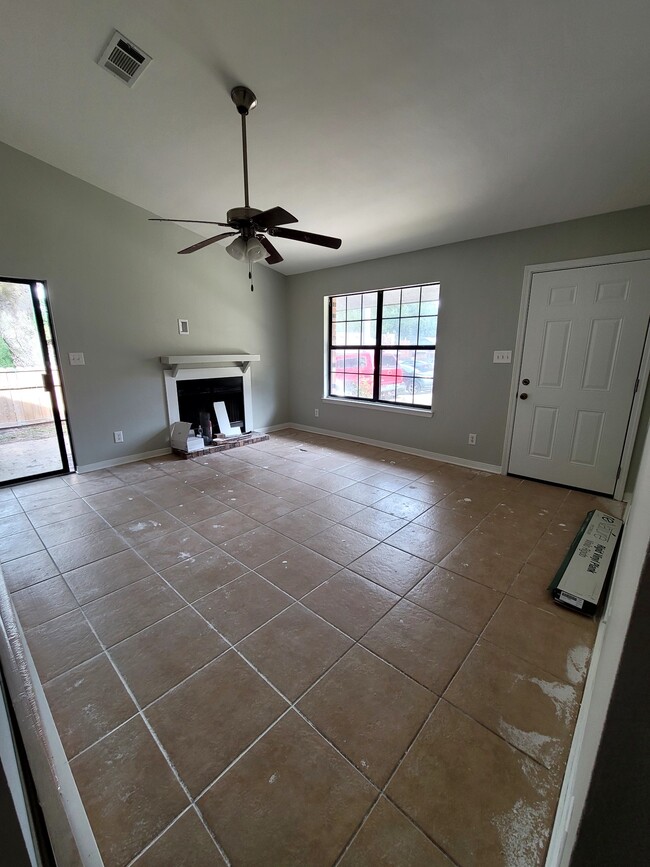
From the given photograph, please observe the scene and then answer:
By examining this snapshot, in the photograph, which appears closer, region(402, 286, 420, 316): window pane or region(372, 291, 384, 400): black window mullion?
region(402, 286, 420, 316): window pane

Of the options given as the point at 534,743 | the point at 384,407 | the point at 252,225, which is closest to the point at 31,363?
the point at 252,225

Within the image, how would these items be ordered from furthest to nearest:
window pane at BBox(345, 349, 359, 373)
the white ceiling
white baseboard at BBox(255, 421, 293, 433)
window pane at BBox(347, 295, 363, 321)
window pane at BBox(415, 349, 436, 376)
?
white baseboard at BBox(255, 421, 293, 433), window pane at BBox(345, 349, 359, 373), window pane at BBox(347, 295, 363, 321), window pane at BBox(415, 349, 436, 376), the white ceiling

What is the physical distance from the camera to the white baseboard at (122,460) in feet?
12.6

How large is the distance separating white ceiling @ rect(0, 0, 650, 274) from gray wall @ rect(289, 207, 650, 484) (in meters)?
0.20

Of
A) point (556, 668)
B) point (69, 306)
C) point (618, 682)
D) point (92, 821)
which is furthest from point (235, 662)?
point (69, 306)

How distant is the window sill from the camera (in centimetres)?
427

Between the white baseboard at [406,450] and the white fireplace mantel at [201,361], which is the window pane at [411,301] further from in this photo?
the white fireplace mantel at [201,361]

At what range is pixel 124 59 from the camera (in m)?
2.11

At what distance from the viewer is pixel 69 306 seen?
350 cm

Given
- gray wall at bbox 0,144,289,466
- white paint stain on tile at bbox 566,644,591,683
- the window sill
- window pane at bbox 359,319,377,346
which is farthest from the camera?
window pane at bbox 359,319,377,346

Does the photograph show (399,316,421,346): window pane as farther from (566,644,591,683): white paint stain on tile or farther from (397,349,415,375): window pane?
(566,644,591,683): white paint stain on tile

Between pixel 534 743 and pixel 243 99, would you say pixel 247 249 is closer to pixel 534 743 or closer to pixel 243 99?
pixel 243 99

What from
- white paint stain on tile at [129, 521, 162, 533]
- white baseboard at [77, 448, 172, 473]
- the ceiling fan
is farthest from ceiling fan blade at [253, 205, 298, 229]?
white baseboard at [77, 448, 172, 473]

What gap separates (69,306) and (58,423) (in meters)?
1.17
